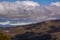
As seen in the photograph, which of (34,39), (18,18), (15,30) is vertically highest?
(18,18)

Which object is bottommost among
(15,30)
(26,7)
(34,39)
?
(34,39)

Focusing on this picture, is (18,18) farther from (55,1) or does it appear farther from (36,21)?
(55,1)

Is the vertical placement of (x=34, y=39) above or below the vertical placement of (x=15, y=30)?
below

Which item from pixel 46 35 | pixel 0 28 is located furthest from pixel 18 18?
pixel 46 35

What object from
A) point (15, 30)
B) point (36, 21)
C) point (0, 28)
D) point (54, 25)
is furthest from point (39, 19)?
point (0, 28)

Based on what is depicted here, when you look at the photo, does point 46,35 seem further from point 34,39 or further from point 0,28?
point 0,28

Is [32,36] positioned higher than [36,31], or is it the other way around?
[36,31]
